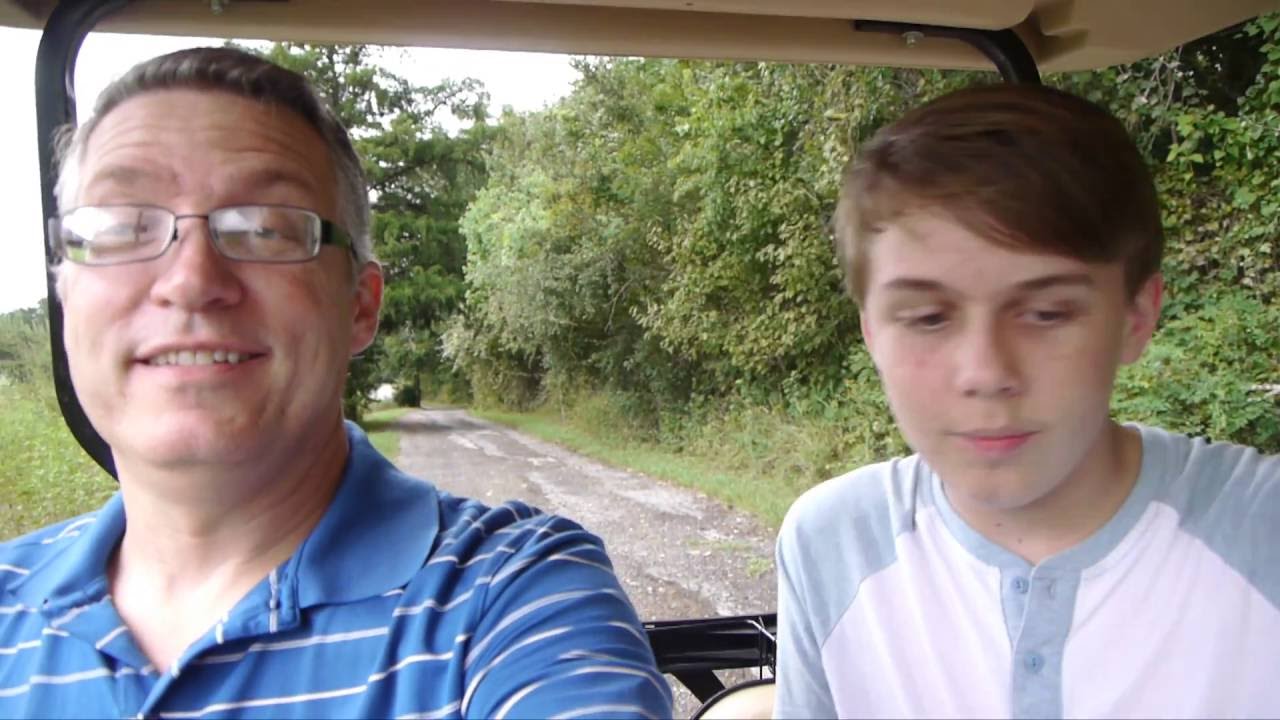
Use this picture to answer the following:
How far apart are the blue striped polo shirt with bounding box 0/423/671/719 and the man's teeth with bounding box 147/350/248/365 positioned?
10.2 inches

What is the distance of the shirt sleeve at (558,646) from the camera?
1092 millimetres

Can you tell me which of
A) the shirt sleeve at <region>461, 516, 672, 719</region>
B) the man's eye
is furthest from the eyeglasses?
the shirt sleeve at <region>461, 516, 672, 719</region>

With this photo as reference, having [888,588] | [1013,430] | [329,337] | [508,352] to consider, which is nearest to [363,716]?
[329,337]

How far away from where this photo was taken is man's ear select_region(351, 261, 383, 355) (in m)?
1.43

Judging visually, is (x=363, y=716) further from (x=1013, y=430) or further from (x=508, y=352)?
(x=508, y=352)

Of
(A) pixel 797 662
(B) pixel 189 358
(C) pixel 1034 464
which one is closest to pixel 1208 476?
(C) pixel 1034 464

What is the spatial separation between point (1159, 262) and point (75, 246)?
1319 millimetres

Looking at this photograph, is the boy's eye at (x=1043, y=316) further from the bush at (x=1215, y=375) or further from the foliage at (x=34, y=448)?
the bush at (x=1215, y=375)

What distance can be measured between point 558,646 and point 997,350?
23.2 inches

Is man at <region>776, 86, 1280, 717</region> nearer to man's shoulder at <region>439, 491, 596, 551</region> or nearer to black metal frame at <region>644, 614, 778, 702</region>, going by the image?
man's shoulder at <region>439, 491, 596, 551</region>

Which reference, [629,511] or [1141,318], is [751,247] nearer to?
[629,511]

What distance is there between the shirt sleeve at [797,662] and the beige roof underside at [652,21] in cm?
81

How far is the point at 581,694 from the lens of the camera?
1.09m

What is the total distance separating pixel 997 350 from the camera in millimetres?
993
